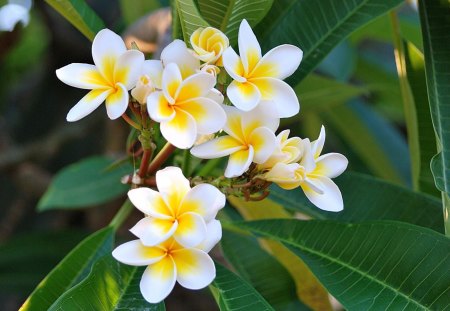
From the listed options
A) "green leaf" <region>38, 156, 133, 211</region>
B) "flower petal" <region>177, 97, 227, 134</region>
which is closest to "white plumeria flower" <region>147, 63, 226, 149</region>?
"flower petal" <region>177, 97, 227, 134</region>

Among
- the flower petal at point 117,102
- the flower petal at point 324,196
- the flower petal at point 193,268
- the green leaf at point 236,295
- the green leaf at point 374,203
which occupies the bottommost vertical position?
the green leaf at point 374,203

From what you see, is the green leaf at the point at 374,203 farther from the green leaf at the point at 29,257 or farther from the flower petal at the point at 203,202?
the green leaf at the point at 29,257

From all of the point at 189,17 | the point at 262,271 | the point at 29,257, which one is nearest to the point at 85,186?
the point at 29,257

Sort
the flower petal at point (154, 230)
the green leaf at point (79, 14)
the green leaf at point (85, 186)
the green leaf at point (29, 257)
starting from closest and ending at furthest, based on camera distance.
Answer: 1. the flower petal at point (154, 230)
2. the green leaf at point (79, 14)
3. the green leaf at point (85, 186)
4. the green leaf at point (29, 257)

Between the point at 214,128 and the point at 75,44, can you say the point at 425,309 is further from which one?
the point at 75,44

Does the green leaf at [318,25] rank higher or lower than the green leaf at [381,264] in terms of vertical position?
higher

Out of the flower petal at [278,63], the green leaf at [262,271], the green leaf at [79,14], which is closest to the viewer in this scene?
the flower petal at [278,63]

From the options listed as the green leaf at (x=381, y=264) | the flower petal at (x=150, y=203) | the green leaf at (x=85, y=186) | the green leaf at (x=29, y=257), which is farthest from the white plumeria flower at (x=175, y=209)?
the green leaf at (x=29, y=257)

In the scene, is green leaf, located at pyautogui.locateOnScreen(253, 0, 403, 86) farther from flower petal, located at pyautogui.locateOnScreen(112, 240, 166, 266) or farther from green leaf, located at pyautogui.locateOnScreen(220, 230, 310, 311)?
flower petal, located at pyautogui.locateOnScreen(112, 240, 166, 266)
